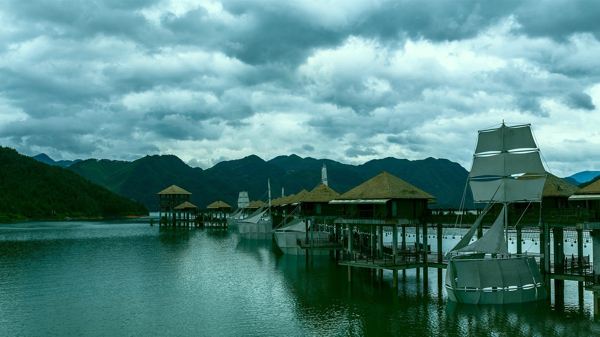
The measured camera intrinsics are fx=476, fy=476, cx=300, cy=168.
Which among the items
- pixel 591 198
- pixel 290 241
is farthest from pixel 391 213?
pixel 290 241

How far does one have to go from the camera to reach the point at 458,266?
34.2m

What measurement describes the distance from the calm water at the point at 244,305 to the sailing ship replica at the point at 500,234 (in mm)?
1141

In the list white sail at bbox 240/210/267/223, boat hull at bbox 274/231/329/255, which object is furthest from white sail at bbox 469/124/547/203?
white sail at bbox 240/210/267/223

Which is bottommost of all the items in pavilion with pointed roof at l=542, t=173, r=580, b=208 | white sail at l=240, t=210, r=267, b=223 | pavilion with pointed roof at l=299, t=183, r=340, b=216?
white sail at l=240, t=210, r=267, b=223

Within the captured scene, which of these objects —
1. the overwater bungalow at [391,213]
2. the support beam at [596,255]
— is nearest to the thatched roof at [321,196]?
the overwater bungalow at [391,213]

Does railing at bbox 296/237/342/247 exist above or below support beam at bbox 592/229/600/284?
below

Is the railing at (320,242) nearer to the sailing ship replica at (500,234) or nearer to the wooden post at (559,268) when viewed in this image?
the sailing ship replica at (500,234)

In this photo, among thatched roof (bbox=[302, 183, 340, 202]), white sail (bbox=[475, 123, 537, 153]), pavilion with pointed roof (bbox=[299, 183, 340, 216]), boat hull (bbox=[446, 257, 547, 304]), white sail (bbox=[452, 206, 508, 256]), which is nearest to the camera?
boat hull (bbox=[446, 257, 547, 304])

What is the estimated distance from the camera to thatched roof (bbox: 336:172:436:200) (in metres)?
41.9

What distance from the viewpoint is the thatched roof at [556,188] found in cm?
3725

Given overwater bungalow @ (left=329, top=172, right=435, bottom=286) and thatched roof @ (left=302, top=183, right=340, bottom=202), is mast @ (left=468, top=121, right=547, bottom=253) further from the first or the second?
A: thatched roof @ (left=302, top=183, right=340, bottom=202)

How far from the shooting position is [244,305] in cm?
3716

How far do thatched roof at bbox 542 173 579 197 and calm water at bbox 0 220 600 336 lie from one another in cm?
820

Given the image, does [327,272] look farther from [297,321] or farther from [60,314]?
[60,314]
